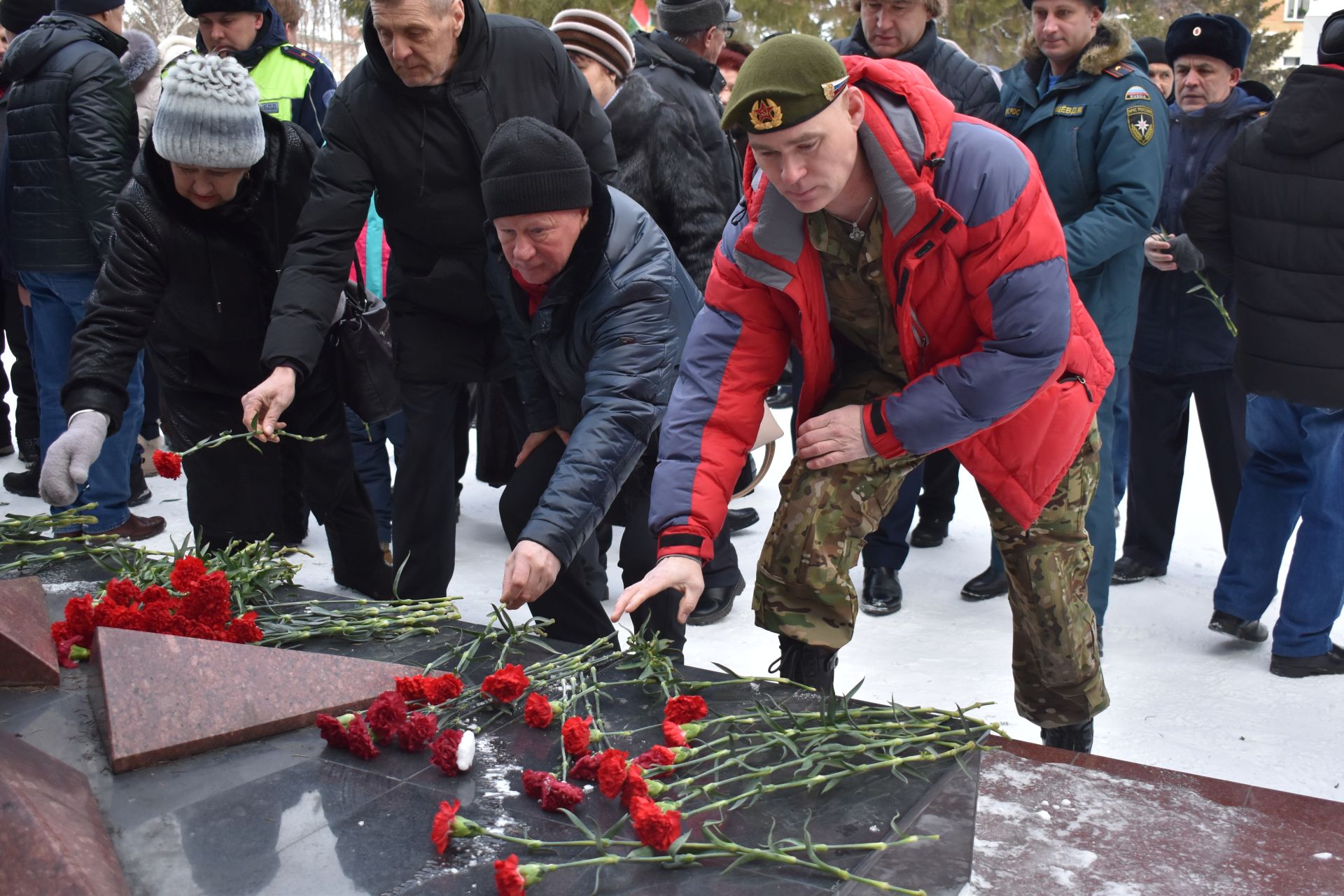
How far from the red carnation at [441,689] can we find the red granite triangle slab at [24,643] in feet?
2.40

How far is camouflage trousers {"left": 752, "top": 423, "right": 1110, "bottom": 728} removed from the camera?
103 inches

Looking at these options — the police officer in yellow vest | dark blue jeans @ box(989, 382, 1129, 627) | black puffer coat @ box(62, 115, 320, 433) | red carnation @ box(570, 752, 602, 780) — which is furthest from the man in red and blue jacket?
the police officer in yellow vest

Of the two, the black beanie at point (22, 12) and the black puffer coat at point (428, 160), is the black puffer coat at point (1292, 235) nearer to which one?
the black puffer coat at point (428, 160)

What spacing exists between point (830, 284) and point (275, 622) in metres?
1.32

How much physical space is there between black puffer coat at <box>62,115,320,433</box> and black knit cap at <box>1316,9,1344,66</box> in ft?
9.53

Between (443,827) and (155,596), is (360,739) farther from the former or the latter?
(155,596)

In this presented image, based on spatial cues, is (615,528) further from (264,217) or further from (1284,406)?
(1284,406)

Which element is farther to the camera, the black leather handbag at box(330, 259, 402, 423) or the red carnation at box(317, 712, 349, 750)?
the black leather handbag at box(330, 259, 402, 423)

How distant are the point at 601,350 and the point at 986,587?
2.14m

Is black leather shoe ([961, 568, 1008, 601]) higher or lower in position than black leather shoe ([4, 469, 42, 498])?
higher

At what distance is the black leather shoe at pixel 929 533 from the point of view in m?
5.19

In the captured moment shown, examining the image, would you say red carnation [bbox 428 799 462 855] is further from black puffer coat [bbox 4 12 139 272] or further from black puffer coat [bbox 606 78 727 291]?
black puffer coat [bbox 4 12 139 272]

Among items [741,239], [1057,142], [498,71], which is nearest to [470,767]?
[741,239]

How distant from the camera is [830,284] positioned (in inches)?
104
